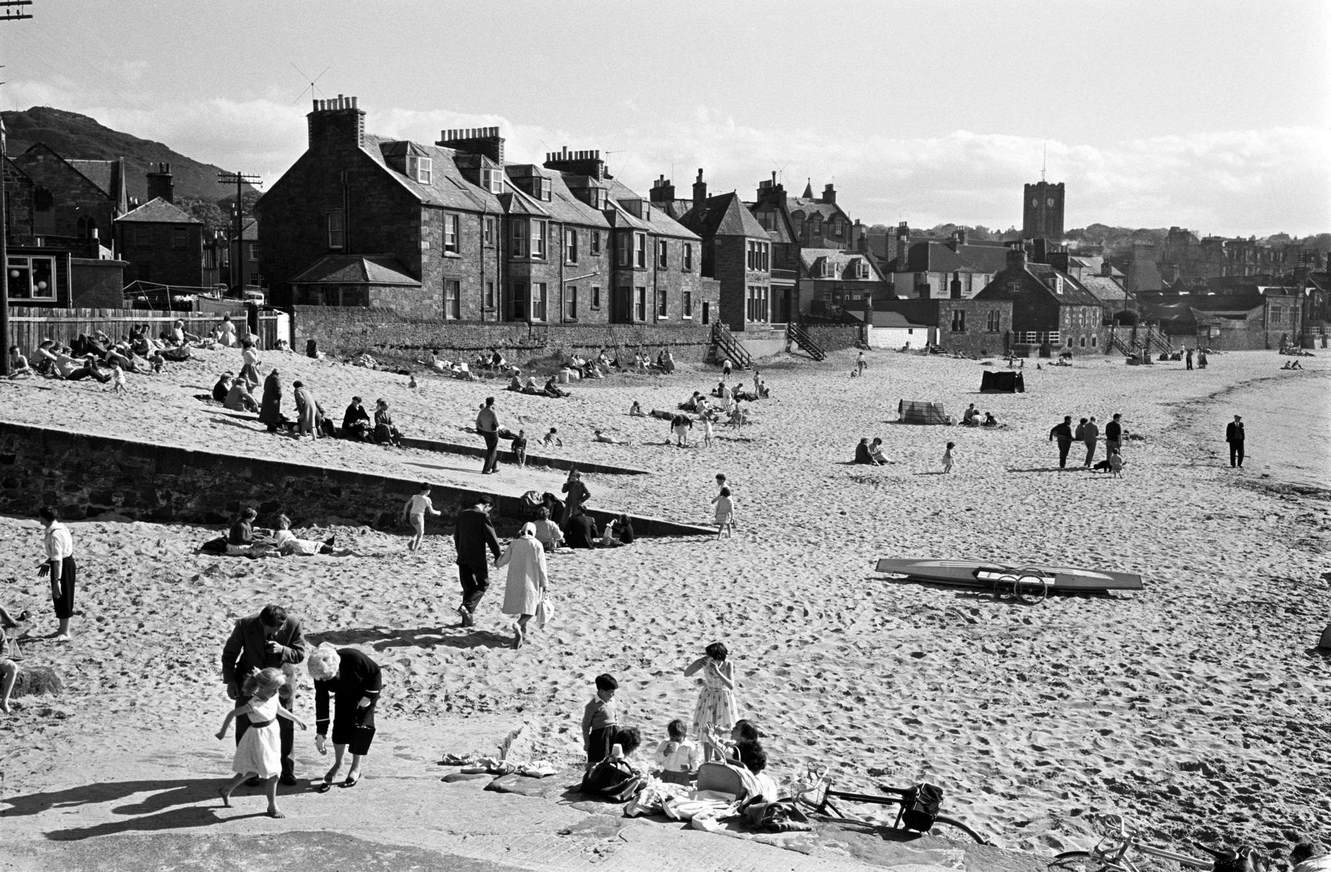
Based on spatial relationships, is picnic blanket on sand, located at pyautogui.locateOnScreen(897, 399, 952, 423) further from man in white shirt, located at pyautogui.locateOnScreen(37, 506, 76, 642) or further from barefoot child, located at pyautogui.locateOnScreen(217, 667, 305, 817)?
barefoot child, located at pyautogui.locateOnScreen(217, 667, 305, 817)

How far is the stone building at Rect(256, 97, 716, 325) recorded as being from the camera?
142 ft

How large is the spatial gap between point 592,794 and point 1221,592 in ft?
37.5

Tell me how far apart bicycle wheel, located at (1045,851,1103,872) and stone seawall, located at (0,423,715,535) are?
12620mm

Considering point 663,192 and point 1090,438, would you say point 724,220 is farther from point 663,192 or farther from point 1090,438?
point 1090,438

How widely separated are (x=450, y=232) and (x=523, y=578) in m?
33.8

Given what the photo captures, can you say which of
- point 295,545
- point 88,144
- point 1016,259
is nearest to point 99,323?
point 295,545

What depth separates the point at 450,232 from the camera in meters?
44.9

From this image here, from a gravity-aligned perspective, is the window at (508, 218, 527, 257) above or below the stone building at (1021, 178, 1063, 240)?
below

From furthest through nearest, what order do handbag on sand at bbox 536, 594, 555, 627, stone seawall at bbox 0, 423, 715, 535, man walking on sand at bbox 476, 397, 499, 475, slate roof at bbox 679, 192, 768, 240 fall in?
1. slate roof at bbox 679, 192, 768, 240
2. man walking on sand at bbox 476, 397, 499, 475
3. stone seawall at bbox 0, 423, 715, 535
4. handbag on sand at bbox 536, 594, 555, 627

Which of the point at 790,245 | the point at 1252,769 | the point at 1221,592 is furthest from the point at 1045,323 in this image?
the point at 1252,769

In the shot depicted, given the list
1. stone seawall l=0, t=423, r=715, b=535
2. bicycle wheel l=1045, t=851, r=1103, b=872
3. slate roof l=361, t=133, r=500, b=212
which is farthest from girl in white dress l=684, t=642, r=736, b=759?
slate roof l=361, t=133, r=500, b=212

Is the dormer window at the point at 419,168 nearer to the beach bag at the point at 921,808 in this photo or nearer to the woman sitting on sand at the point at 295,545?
the woman sitting on sand at the point at 295,545

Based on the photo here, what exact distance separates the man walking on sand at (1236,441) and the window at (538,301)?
26.7 meters

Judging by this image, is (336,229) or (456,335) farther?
(336,229)
